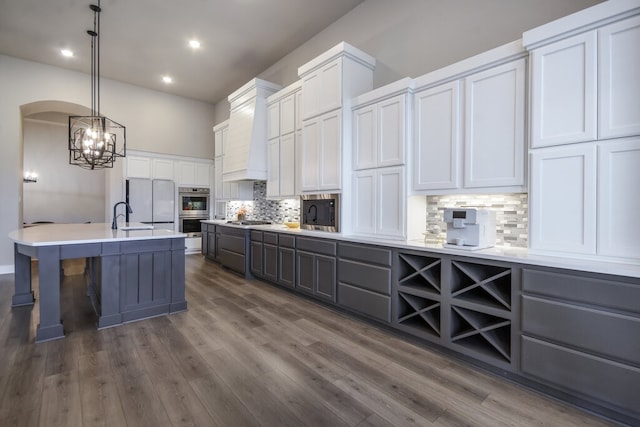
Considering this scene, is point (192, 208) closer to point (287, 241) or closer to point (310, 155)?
point (287, 241)

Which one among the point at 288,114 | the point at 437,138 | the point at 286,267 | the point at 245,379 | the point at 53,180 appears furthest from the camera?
the point at 53,180

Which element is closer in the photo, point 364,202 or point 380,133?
point 380,133

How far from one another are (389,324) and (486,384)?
93 cm

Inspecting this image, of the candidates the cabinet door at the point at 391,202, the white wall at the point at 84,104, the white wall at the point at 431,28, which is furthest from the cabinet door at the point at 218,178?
the cabinet door at the point at 391,202

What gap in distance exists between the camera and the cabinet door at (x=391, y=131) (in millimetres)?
3051

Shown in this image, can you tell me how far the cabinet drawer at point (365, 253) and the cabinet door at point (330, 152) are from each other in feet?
2.49

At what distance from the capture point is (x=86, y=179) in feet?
30.9

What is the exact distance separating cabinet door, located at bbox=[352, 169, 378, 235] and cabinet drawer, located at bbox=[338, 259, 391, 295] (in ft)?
1.39

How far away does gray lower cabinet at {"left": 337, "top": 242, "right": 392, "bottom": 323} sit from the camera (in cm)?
292

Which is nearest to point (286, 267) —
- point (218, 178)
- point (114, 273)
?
point (114, 273)

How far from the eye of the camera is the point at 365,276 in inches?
122

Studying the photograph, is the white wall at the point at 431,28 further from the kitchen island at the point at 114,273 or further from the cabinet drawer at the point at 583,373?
the kitchen island at the point at 114,273

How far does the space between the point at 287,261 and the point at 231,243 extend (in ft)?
5.46

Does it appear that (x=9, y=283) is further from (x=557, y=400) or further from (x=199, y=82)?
(x=557, y=400)
